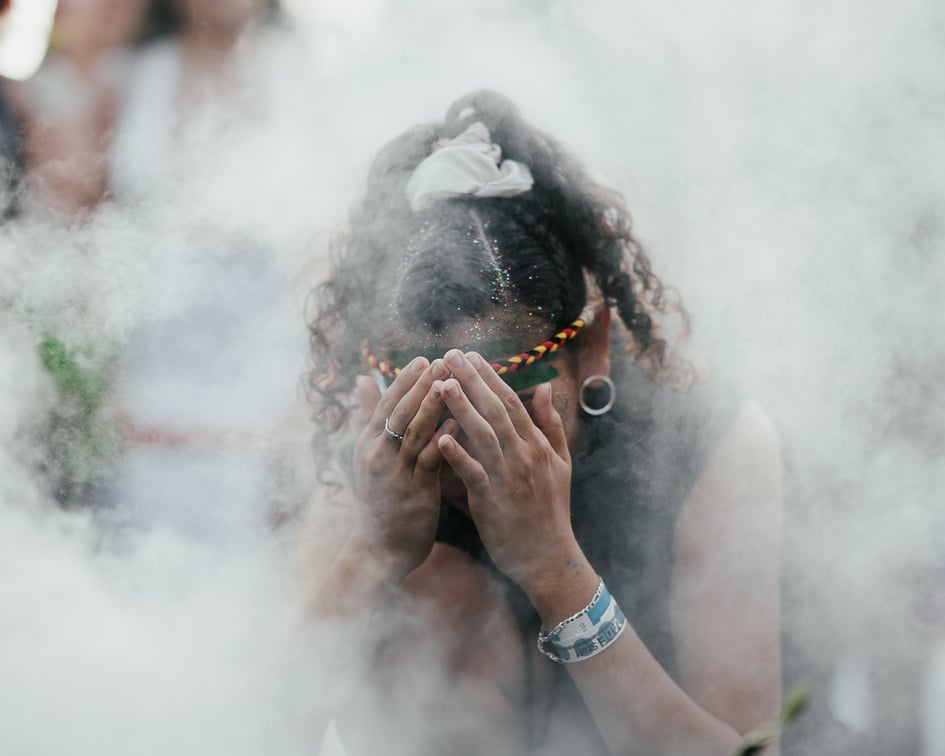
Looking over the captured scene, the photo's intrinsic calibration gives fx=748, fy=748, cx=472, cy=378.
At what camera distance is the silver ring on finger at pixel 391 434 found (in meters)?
1.36

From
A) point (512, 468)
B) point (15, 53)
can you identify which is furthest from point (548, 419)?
point (15, 53)

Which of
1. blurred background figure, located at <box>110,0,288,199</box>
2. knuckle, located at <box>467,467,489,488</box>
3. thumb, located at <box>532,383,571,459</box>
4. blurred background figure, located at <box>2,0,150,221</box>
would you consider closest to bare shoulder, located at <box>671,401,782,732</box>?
thumb, located at <box>532,383,571,459</box>

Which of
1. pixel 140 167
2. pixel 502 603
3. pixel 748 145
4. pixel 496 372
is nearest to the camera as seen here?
pixel 496 372

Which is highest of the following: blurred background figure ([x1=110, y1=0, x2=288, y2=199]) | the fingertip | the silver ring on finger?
blurred background figure ([x1=110, y1=0, x2=288, y2=199])

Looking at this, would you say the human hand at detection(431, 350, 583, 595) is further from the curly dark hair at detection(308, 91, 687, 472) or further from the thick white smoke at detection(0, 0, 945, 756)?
the thick white smoke at detection(0, 0, 945, 756)

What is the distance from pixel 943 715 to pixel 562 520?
3.39 ft

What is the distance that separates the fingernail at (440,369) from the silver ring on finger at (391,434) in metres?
0.14

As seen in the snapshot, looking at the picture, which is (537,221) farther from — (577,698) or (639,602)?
(577,698)

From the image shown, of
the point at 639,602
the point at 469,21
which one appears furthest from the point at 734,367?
the point at 469,21

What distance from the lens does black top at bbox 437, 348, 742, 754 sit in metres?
1.55

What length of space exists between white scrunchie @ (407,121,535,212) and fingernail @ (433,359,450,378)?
0.33 m

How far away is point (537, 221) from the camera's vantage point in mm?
1479

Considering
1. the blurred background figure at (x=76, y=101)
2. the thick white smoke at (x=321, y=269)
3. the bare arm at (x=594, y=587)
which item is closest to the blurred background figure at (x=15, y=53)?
the blurred background figure at (x=76, y=101)

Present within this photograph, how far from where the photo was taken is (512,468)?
1324mm
